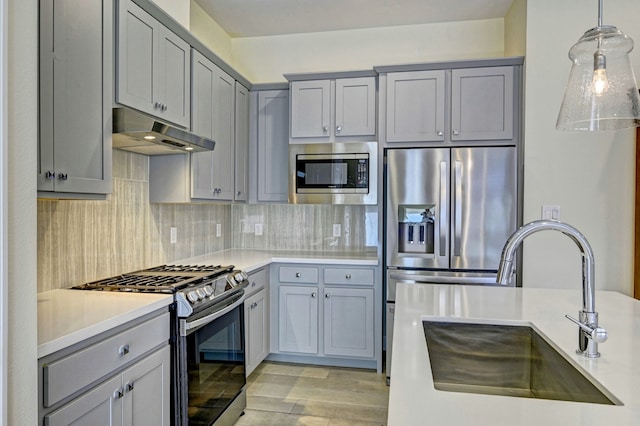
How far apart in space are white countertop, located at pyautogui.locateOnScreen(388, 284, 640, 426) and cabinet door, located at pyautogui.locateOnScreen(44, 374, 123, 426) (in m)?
1.06

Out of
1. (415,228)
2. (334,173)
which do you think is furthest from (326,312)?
(334,173)

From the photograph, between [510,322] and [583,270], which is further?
[510,322]

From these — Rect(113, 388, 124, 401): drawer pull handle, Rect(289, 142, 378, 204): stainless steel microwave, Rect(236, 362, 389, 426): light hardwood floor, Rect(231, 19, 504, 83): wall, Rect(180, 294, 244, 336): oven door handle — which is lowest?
Rect(236, 362, 389, 426): light hardwood floor

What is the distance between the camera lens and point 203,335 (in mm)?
2182

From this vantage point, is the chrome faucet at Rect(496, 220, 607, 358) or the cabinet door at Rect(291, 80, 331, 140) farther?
the cabinet door at Rect(291, 80, 331, 140)

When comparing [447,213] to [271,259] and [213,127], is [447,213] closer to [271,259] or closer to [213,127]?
[271,259]

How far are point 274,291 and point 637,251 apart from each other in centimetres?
260

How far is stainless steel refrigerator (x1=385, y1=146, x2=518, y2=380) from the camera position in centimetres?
310

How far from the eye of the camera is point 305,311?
11.4ft

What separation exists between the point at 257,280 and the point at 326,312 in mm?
618

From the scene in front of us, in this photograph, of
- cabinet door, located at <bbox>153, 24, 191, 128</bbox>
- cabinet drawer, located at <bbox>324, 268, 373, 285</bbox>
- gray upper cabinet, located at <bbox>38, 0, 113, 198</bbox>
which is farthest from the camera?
cabinet drawer, located at <bbox>324, 268, 373, 285</bbox>

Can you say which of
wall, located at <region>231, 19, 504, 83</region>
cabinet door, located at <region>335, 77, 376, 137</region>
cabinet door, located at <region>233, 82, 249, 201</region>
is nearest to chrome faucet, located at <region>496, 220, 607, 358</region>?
cabinet door, located at <region>335, 77, 376, 137</region>

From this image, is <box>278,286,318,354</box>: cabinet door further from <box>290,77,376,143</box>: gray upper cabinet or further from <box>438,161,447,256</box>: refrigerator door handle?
<box>290,77,376,143</box>: gray upper cabinet

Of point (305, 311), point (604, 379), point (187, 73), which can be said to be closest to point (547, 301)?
point (604, 379)
